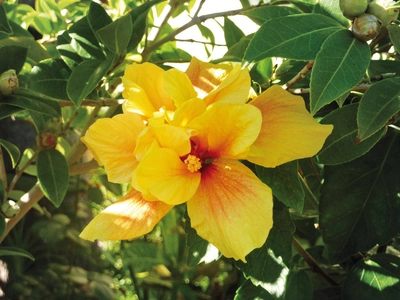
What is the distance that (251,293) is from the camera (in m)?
0.88

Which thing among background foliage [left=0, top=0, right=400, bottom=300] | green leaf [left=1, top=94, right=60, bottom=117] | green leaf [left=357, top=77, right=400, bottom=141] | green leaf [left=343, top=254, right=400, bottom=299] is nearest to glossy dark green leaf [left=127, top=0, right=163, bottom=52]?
background foliage [left=0, top=0, right=400, bottom=300]

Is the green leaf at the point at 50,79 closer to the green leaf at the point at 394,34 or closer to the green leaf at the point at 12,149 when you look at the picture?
the green leaf at the point at 12,149

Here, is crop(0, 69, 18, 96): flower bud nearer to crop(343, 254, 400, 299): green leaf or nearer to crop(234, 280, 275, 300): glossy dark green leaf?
crop(234, 280, 275, 300): glossy dark green leaf

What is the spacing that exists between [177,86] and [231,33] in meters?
0.38

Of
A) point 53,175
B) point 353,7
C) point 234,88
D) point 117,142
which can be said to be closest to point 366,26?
point 353,7

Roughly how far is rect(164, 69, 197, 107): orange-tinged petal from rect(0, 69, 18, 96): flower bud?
30 cm

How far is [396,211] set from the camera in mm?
814

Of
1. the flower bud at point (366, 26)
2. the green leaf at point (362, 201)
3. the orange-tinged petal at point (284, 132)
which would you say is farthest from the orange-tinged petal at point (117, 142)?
the green leaf at point (362, 201)

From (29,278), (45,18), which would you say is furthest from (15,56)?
(29,278)

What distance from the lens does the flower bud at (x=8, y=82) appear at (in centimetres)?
78

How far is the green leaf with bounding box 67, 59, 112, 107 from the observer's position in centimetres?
71

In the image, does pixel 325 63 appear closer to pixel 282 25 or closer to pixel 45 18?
pixel 282 25

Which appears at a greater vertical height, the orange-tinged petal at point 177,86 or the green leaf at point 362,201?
the orange-tinged petal at point 177,86

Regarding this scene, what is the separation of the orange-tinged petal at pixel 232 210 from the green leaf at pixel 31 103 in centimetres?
32
